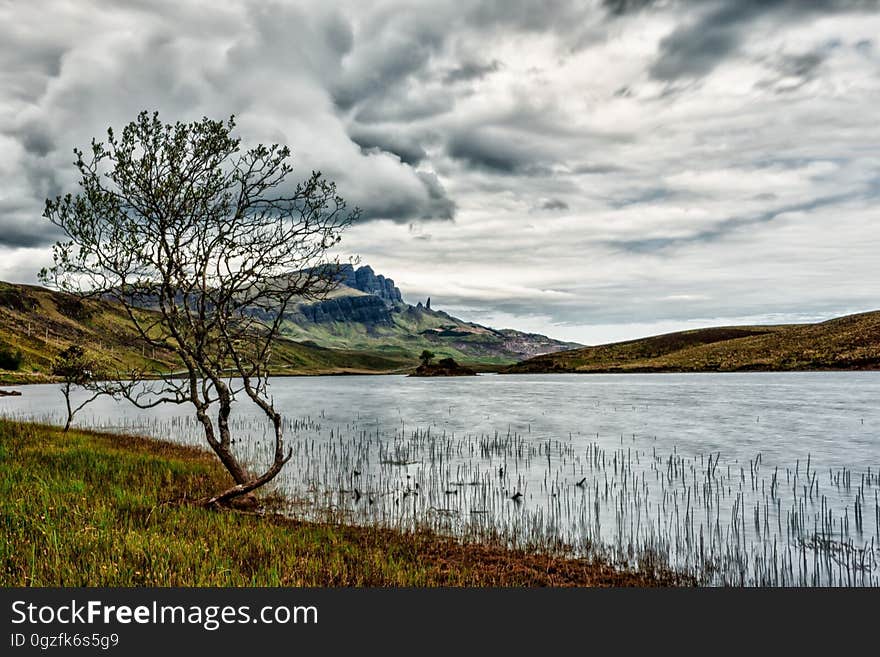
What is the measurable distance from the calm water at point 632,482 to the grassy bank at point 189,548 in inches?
128

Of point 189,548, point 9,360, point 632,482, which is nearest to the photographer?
point 189,548

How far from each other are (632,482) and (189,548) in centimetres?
2434

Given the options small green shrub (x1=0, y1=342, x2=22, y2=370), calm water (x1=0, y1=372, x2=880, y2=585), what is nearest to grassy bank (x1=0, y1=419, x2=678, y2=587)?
calm water (x1=0, y1=372, x2=880, y2=585)

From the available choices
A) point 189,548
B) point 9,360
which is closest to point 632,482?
point 189,548

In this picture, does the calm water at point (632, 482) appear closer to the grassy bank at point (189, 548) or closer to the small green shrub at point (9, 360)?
the grassy bank at point (189, 548)

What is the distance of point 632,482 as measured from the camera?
1167 inches

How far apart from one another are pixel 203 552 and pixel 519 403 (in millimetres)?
81091

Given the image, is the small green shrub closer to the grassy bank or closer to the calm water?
the calm water

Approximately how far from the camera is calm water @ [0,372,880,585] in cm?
1909

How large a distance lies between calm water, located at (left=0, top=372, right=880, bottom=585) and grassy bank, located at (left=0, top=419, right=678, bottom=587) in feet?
10.7

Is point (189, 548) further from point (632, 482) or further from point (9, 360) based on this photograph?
point (9, 360)

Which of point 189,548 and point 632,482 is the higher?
point 189,548

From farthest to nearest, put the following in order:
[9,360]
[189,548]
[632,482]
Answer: [9,360]
[632,482]
[189,548]

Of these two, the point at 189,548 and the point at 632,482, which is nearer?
the point at 189,548
